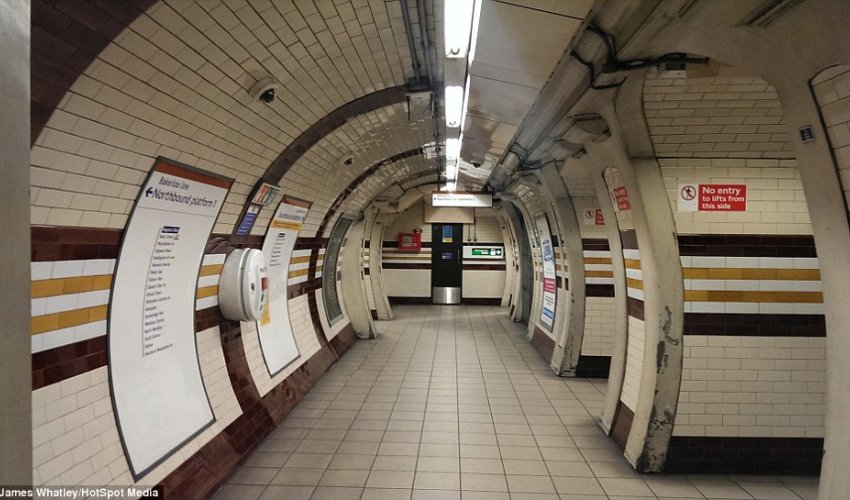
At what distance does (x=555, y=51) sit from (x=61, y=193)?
2.64 m

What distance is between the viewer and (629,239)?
13.9ft

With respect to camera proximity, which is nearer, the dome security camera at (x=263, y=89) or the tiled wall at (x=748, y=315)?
the dome security camera at (x=263, y=89)

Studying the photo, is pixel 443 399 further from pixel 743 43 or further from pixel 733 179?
pixel 743 43

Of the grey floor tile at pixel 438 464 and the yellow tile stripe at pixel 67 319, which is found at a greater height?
the yellow tile stripe at pixel 67 319

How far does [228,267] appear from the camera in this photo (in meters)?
3.88

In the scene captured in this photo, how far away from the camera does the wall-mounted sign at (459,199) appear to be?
9289mm

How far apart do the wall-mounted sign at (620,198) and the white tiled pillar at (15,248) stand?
13.2ft

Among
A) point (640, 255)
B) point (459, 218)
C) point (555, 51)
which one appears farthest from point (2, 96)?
point (459, 218)

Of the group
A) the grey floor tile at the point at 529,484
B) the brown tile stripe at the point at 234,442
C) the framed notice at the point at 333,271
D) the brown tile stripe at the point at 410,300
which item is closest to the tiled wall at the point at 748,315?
the grey floor tile at the point at 529,484

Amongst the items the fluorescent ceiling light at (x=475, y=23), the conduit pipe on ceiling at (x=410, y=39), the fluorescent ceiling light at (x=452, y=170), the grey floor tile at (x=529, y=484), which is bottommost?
the grey floor tile at (x=529, y=484)

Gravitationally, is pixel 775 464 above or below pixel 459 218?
below

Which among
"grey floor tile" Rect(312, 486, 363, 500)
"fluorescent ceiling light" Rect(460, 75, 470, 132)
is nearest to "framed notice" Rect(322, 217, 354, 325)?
"fluorescent ceiling light" Rect(460, 75, 470, 132)

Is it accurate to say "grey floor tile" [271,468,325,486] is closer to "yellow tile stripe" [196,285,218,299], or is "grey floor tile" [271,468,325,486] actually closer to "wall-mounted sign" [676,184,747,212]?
"yellow tile stripe" [196,285,218,299]

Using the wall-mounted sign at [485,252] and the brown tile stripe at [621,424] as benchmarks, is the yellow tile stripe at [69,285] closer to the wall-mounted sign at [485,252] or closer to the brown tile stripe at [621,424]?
the brown tile stripe at [621,424]
